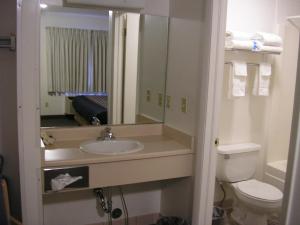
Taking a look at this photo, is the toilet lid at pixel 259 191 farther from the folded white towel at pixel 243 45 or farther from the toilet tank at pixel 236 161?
the folded white towel at pixel 243 45

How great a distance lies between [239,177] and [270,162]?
0.56 m

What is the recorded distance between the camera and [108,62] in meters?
2.26

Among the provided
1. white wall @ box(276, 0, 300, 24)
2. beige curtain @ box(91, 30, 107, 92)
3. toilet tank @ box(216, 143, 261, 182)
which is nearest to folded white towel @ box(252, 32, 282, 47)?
white wall @ box(276, 0, 300, 24)

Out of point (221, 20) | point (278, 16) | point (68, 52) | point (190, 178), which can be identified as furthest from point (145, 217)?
point (278, 16)

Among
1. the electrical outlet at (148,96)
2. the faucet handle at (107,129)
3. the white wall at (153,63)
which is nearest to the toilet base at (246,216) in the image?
the white wall at (153,63)

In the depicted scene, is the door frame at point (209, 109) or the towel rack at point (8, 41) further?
the towel rack at point (8, 41)

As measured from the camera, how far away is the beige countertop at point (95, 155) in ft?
5.65

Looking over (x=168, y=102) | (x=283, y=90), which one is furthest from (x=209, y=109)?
(x=283, y=90)

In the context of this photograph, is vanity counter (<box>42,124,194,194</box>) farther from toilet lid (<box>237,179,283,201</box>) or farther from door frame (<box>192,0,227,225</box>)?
toilet lid (<box>237,179,283,201</box>)

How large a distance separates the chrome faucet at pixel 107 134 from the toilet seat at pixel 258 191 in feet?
3.90

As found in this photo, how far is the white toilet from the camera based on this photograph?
7.81 feet

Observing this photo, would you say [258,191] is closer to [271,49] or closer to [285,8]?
[271,49]

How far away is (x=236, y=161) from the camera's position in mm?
2676

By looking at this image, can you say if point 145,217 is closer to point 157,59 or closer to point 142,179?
point 142,179
